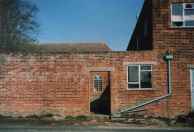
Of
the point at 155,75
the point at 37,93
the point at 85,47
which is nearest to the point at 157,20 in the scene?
the point at 155,75

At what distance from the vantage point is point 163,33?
85.4 ft

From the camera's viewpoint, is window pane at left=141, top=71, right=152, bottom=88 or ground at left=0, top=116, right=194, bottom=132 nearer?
ground at left=0, top=116, right=194, bottom=132

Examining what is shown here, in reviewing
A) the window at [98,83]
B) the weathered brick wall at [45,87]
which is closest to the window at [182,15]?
the weathered brick wall at [45,87]

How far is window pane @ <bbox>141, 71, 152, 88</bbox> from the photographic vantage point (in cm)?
2570

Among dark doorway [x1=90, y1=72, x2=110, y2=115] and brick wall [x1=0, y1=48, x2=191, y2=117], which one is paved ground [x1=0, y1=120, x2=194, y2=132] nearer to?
brick wall [x1=0, y1=48, x2=191, y2=117]

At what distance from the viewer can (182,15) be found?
26.0 meters

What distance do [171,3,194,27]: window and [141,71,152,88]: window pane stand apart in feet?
11.3

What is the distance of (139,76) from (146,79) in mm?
462

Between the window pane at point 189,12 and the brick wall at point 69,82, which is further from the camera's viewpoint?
the window pane at point 189,12

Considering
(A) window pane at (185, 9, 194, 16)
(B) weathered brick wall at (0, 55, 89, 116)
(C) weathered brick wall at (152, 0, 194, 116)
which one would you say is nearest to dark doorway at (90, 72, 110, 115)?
(B) weathered brick wall at (0, 55, 89, 116)

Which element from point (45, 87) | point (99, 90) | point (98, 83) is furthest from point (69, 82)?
point (99, 90)

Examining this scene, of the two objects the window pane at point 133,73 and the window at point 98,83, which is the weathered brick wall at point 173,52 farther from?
the window at point 98,83

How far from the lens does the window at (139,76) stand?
84.4 feet

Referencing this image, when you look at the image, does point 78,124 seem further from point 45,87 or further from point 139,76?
point 139,76
